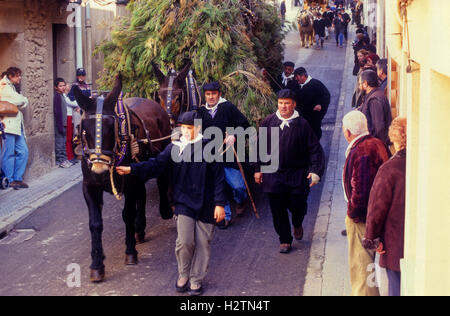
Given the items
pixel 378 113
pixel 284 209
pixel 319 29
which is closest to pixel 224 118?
pixel 284 209

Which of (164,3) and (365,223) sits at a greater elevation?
(164,3)

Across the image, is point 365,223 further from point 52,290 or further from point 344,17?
point 344,17

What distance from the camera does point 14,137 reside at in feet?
38.0

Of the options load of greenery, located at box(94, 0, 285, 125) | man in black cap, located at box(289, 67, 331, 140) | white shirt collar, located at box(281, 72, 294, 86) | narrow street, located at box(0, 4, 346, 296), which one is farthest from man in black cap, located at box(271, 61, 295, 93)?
narrow street, located at box(0, 4, 346, 296)

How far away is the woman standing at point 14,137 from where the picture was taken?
11.5 metres

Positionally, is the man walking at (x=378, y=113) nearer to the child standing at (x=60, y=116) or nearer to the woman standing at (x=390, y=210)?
the woman standing at (x=390, y=210)

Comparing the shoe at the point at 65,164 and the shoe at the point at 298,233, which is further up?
the shoe at the point at 65,164

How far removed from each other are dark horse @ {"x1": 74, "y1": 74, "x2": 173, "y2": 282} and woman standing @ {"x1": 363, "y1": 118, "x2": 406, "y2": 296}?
265 centimetres

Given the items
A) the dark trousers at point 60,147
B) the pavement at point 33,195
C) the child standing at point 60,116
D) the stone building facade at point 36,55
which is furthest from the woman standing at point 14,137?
the dark trousers at point 60,147

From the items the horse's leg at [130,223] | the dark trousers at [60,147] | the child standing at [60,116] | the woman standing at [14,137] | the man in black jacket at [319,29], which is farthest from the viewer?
the man in black jacket at [319,29]

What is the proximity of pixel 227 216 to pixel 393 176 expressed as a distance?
12.1ft

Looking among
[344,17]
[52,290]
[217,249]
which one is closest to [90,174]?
[52,290]

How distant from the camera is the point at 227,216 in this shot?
30.2 feet
